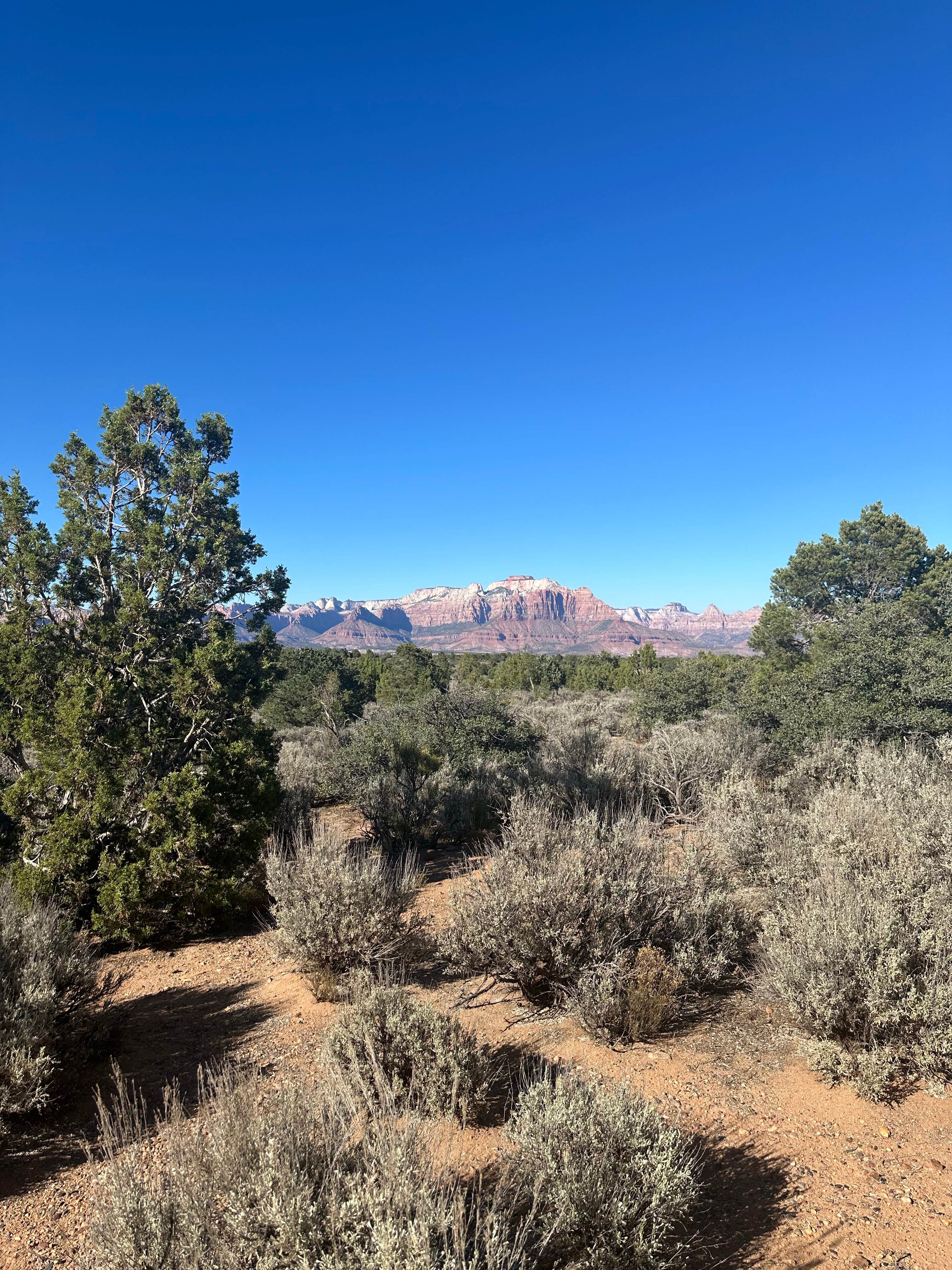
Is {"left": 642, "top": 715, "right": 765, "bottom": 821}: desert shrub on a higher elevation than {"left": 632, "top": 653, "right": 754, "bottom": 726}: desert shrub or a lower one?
lower

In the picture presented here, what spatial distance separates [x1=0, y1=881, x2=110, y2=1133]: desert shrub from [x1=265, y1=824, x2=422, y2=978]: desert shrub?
1648mm

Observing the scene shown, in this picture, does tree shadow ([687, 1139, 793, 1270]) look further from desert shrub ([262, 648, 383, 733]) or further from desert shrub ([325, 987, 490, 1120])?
desert shrub ([262, 648, 383, 733])

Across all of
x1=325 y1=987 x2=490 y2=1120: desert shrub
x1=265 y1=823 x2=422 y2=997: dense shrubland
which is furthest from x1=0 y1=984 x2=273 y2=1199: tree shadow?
x1=325 y1=987 x2=490 y2=1120: desert shrub

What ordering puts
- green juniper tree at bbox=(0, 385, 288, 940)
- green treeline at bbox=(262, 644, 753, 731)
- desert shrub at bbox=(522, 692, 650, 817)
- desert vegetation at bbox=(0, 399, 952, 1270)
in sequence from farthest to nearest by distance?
green treeline at bbox=(262, 644, 753, 731) → desert shrub at bbox=(522, 692, 650, 817) → green juniper tree at bbox=(0, 385, 288, 940) → desert vegetation at bbox=(0, 399, 952, 1270)

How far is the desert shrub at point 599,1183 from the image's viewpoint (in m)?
2.65

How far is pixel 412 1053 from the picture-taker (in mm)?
3941

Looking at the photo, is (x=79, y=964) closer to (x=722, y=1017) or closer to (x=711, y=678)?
(x=722, y=1017)

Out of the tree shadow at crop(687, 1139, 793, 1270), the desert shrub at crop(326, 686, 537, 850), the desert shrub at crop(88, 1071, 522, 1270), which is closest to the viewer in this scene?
the desert shrub at crop(88, 1071, 522, 1270)

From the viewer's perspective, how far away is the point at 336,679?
87.2 ft

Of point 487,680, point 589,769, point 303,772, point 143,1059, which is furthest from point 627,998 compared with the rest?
point 487,680

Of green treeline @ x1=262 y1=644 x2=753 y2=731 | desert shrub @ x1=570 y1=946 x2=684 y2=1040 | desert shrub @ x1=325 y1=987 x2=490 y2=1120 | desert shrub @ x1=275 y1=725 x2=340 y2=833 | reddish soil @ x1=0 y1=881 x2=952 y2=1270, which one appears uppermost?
green treeline @ x1=262 y1=644 x2=753 y2=731

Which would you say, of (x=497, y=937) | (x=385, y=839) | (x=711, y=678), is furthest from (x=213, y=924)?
(x=711, y=678)

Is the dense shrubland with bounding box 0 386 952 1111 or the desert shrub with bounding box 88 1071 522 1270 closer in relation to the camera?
the desert shrub with bounding box 88 1071 522 1270

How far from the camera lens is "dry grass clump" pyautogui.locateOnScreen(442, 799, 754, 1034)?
5.37m
